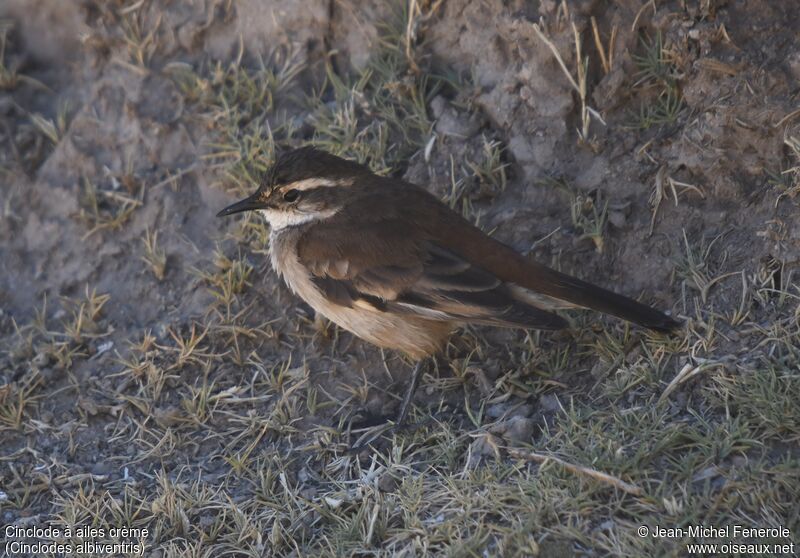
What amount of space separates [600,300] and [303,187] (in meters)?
2.20

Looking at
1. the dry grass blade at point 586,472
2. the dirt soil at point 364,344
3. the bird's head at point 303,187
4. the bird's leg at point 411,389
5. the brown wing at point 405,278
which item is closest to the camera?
the dry grass blade at point 586,472

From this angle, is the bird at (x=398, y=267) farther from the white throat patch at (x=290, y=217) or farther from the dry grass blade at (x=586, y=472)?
the dry grass blade at (x=586, y=472)

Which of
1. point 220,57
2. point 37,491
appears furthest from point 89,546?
point 220,57

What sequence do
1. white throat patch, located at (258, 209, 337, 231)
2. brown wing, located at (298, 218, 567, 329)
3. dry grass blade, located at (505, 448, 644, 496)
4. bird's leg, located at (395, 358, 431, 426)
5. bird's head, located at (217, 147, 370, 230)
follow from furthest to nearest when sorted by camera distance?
white throat patch, located at (258, 209, 337, 231) → bird's head, located at (217, 147, 370, 230) → bird's leg, located at (395, 358, 431, 426) → brown wing, located at (298, 218, 567, 329) → dry grass blade, located at (505, 448, 644, 496)

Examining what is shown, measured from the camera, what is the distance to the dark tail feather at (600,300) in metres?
5.88

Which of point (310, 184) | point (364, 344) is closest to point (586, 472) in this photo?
point (364, 344)

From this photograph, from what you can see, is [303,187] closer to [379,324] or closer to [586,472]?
[379,324]

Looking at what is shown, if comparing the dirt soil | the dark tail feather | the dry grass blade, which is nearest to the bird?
the dark tail feather

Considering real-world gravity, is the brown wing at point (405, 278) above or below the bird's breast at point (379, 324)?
above

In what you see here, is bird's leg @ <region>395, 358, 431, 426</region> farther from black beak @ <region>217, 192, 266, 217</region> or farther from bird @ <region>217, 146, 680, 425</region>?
black beak @ <region>217, 192, 266, 217</region>

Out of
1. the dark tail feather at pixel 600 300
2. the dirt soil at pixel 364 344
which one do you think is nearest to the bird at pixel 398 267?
the dark tail feather at pixel 600 300

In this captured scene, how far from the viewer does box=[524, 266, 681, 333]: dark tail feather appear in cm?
588

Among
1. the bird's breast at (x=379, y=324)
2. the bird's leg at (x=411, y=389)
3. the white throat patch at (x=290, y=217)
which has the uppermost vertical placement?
the white throat patch at (x=290, y=217)

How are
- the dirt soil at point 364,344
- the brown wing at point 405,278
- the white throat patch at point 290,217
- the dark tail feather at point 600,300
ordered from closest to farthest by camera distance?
the dirt soil at point 364,344
the dark tail feather at point 600,300
the brown wing at point 405,278
the white throat patch at point 290,217
